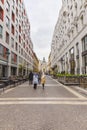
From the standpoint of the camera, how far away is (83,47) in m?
29.2

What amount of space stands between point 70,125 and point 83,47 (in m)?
→ 24.5

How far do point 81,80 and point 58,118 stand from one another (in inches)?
633

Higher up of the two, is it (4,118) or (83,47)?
(83,47)

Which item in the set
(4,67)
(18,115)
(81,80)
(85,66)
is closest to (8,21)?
A: (4,67)

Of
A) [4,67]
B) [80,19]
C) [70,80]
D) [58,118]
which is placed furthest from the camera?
[4,67]

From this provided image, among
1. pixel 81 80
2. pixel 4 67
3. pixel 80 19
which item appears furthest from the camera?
pixel 4 67

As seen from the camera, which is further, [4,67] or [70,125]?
[4,67]

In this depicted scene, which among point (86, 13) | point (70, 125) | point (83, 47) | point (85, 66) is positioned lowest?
point (70, 125)

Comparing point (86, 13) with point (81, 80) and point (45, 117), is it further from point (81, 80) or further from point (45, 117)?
point (45, 117)

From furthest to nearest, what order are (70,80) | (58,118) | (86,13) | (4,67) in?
(4,67)
(86,13)
(70,80)
(58,118)

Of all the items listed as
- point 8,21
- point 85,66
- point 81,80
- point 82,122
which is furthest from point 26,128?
point 8,21

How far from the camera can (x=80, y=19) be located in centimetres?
3142

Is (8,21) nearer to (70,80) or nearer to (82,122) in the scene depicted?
(70,80)

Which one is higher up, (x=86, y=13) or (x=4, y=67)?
(x=86, y=13)
